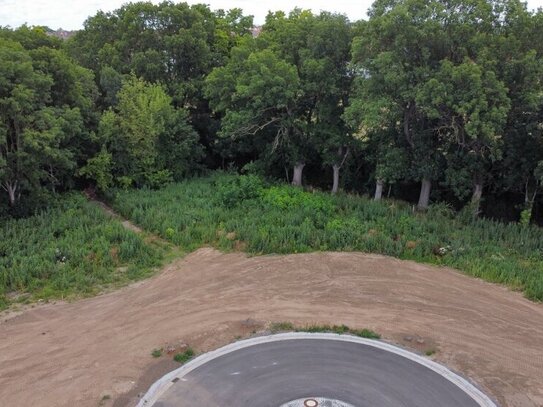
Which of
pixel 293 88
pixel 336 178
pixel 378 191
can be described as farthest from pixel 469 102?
pixel 336 178

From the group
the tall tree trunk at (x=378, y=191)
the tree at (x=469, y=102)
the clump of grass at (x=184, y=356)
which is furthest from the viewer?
the tall tree trunk at (x=378, y=191)

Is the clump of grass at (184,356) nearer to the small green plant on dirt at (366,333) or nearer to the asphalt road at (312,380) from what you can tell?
the asphalt road at (312,380)

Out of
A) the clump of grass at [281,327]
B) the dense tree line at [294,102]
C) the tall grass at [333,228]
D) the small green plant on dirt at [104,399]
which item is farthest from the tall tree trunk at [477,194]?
the small green plant on dirt at [104,399]

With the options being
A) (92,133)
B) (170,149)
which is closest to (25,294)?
(92,133)

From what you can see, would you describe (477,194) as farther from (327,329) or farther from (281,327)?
(281,327)

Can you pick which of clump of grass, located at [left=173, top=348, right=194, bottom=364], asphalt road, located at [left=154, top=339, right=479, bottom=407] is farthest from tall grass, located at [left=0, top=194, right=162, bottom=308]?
asphalt road, located at [left=154, top=339, right=479, bottom=407]

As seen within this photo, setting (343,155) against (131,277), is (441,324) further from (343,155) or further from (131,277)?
(343,155)
